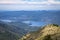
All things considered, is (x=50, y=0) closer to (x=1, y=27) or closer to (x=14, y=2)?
(x=14, y=2)

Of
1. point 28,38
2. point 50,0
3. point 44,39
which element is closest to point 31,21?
point 50,0

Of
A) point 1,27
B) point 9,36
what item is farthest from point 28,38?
point 1,27

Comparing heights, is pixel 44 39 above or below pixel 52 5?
below

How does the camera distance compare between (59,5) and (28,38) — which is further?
(59,5)

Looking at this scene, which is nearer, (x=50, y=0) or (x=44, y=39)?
(x=44, y=39)

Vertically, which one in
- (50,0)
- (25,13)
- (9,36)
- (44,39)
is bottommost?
(9,36)

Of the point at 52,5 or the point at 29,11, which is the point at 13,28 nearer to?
the point at 29,11

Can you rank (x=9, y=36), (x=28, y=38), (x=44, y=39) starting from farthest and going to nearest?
(x=9, y=36) < (x=28, y=38) < (x=44, y=39)

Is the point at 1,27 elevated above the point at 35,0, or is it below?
below

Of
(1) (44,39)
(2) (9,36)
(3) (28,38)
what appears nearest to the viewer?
(1) (44,39)
